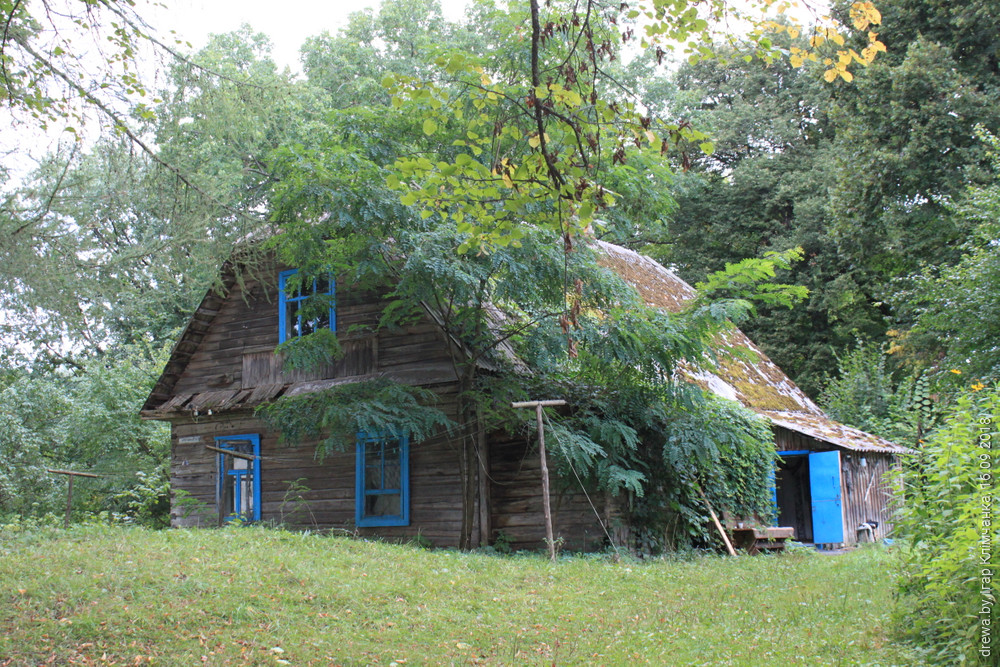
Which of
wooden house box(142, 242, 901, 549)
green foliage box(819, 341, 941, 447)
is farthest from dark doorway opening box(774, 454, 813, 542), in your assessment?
green foliage box(819, 341, 941, 447)

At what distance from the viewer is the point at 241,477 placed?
1605cm

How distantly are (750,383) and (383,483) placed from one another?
27.3ft

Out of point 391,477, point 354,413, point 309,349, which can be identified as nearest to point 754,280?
point 354,413

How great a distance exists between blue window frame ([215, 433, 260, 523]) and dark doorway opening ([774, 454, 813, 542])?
11.5 meters

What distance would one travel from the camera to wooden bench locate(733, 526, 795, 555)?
13.7m

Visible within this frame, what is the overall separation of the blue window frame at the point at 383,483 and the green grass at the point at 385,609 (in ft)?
12.0

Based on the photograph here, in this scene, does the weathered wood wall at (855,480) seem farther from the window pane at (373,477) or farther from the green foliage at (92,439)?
the green foliage at (92,439)

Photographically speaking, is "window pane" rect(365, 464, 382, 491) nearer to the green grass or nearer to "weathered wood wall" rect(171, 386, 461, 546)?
"weathered wood wall" rect(171, 386, 461, 546)

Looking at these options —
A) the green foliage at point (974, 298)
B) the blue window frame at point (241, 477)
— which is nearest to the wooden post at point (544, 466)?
the blue window frame at point (241, 477)

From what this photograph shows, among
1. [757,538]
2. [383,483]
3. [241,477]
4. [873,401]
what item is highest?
[873,401]

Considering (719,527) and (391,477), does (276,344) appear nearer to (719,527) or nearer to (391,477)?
(391,477)

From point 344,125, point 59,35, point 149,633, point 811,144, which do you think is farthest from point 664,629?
point 811,144

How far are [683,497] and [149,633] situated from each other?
901 centimetres

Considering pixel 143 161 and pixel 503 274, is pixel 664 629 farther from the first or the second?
pixel 143 161
